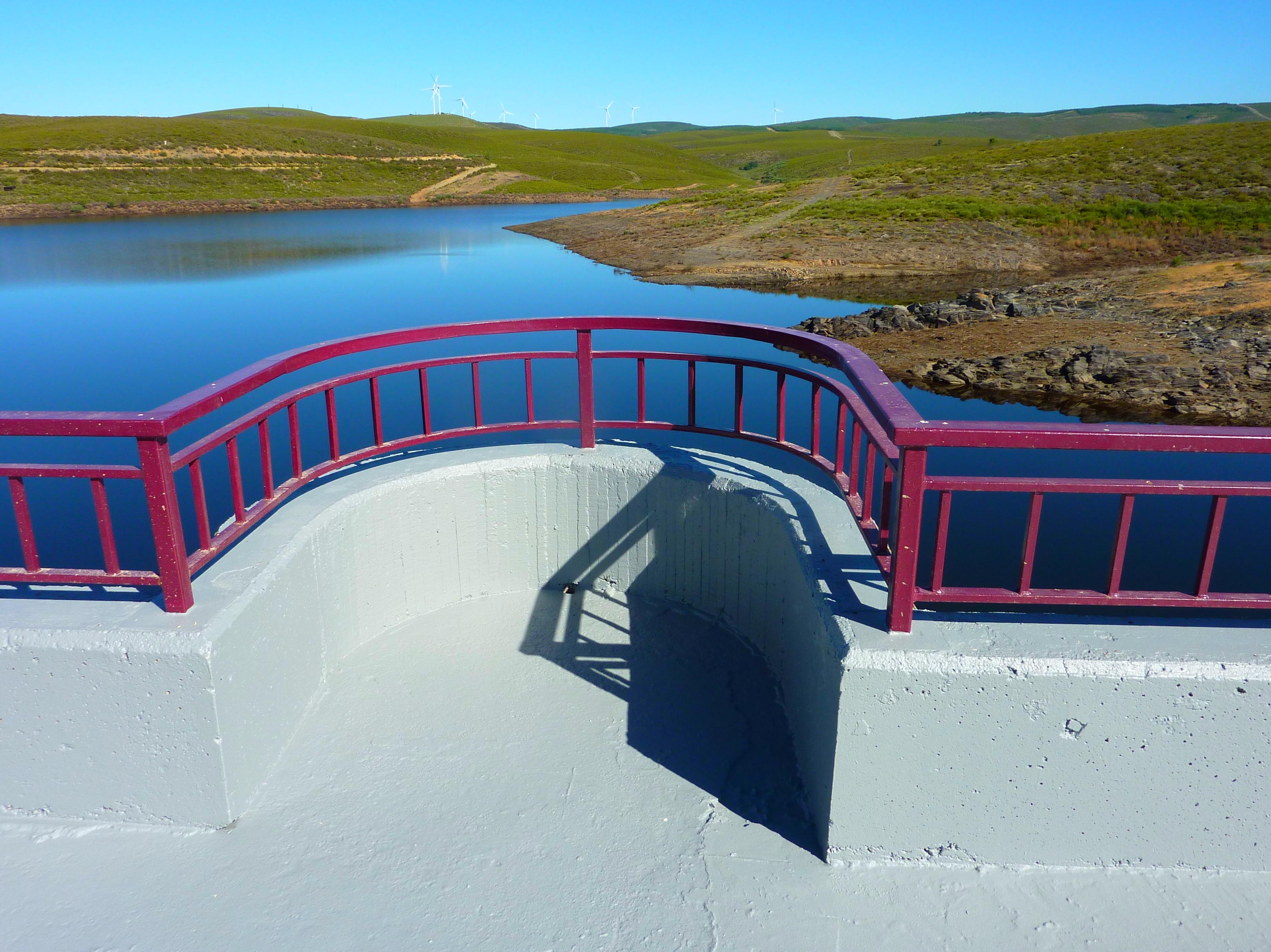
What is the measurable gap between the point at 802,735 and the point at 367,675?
2.09m

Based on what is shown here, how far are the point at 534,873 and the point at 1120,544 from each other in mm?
2204

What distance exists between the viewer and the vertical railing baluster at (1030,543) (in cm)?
279

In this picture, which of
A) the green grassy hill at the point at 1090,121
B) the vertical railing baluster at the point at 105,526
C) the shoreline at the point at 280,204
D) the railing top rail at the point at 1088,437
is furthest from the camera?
the green grassy hill at the point at 1090,121

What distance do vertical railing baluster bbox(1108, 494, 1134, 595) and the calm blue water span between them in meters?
5.79

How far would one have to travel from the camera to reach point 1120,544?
277 cm

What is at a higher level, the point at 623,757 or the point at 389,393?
the point at 623,757

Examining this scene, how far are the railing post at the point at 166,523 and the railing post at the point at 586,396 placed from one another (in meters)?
2.41

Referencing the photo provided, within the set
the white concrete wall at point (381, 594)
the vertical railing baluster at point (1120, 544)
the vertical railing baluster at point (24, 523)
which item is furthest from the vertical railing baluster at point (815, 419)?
the vertical railing baluster at point (24, 523)

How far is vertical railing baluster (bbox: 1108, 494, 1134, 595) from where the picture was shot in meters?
2.74

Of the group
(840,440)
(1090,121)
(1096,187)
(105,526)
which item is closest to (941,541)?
(840,440)

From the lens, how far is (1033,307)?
66.5 ft

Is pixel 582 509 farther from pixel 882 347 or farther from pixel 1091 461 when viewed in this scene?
pixel 882 347

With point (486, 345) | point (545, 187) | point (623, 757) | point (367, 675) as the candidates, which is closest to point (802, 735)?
point (623, 757)

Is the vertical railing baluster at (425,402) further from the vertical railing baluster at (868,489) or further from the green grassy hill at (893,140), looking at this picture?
the green grassy hill at (893,140)
